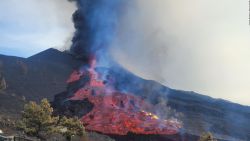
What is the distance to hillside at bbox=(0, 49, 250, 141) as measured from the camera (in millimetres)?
111625

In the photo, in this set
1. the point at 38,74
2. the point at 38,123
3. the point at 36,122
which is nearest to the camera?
the point at 36,122

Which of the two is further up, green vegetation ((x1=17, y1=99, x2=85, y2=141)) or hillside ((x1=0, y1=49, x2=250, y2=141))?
hillside ((x1=0, y1=49, x2=250, y2=141))

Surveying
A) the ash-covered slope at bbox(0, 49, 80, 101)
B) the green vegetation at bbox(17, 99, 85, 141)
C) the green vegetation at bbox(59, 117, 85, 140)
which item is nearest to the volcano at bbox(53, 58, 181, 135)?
the ash-covered slope at bbox(0, 49, 80, 101)

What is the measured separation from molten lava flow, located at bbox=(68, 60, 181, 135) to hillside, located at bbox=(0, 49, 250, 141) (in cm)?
634

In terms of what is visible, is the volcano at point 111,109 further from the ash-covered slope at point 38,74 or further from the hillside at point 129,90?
the hillside at point 129,90

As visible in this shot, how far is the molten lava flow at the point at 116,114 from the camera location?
94.9 m

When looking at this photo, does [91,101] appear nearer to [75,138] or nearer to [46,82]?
[46,82]

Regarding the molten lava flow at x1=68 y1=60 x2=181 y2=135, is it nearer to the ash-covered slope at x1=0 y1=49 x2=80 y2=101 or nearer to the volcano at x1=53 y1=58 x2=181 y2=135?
the volcano at x1=53 y1=58 x2=181 y2=135

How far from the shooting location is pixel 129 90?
12775 centimetres

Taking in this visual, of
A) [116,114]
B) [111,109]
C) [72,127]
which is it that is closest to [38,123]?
[72,127]

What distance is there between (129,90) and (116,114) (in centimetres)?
2687

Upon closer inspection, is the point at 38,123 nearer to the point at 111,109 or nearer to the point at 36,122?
the point at 36,122

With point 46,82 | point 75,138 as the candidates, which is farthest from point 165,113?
point 75,138

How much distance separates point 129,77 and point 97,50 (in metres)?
12.8
